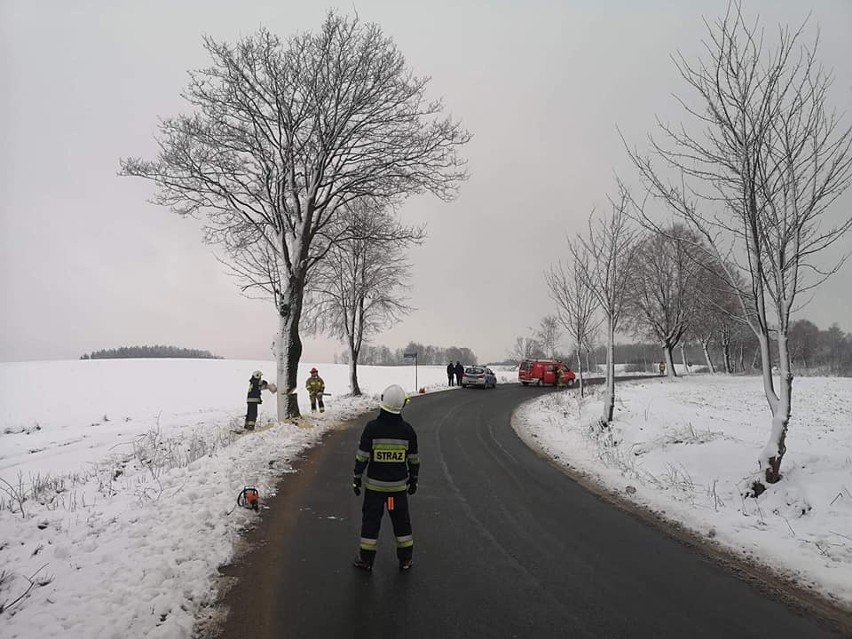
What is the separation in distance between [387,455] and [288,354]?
35.1 ft

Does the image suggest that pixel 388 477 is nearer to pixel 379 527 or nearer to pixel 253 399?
pixel 379 527

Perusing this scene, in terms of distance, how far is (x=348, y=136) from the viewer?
15094mm

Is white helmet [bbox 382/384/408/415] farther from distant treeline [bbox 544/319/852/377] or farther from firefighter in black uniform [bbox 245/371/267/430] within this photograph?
distant treeline [bbox 544/319/852/377]

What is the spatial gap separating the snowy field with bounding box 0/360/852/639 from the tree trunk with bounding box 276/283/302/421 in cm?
96

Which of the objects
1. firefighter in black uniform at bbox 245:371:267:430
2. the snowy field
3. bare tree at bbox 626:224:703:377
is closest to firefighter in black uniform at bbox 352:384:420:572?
the snowy field

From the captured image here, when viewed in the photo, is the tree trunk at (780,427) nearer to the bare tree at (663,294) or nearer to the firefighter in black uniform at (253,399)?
the firefighter in black uniform at (253,399)

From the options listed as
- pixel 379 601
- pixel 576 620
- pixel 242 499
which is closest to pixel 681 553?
pixel 576 620

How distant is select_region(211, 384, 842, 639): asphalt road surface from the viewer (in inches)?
146

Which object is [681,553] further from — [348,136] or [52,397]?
[52,397]

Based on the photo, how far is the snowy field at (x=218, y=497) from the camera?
4.02m

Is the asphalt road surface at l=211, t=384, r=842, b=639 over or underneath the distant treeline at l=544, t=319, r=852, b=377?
underneath

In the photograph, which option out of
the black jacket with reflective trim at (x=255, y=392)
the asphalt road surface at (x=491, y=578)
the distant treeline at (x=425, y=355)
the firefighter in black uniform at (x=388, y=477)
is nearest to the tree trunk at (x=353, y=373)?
the black jacket with reflective trim at (x=255, y=392)

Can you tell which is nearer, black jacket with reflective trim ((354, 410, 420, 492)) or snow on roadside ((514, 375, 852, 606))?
black jacket with reflective trim ((354, 410, 420, 492))

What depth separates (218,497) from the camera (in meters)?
6.56
